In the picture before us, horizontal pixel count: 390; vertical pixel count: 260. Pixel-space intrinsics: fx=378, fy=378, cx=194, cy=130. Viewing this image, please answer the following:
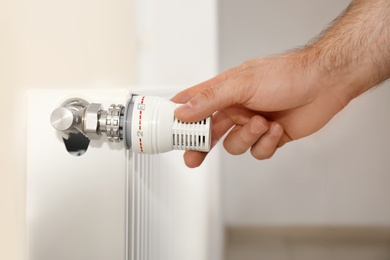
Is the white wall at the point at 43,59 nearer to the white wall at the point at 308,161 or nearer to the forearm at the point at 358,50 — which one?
the forearm at the point at 358,50

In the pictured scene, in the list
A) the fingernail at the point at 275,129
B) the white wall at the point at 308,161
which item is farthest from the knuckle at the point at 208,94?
the white wall at the point at 308,161

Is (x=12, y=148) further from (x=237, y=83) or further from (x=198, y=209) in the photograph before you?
(x=198, y=209)

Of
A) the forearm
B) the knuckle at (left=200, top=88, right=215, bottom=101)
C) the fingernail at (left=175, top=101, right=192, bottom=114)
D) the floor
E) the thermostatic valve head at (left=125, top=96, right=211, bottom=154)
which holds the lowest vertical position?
the floor

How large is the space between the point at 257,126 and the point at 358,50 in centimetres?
15

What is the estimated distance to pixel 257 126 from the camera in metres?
0.45

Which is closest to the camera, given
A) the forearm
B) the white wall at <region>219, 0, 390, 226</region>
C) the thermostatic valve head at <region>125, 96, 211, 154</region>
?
the thermostatic valve head at <region>125, 96, 211, 154</region>

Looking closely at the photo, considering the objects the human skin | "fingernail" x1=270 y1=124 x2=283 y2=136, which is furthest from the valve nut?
"fingernail" x1=270 y1=124 x2=283 y2=136

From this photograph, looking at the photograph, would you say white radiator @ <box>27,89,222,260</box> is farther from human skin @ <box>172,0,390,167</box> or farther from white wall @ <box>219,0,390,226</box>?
white wall @ <box>219,0,390,226</box>

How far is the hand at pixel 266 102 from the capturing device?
1.27 ft

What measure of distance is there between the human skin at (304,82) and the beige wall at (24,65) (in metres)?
0.13

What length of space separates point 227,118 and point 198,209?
263mm

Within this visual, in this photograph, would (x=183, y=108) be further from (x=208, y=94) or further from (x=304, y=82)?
A: (x=304, y=82)

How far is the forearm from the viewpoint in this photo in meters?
0.45

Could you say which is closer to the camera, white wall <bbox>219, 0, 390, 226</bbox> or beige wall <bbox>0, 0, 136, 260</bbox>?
beige wall <bbox>0, 0, 136, 260</bbox>
